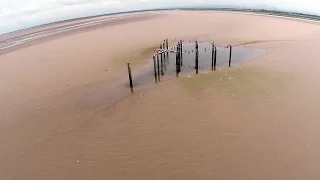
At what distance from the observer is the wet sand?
40.6ft

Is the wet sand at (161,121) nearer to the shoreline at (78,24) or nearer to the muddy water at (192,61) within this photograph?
the muddy water at (192,61)

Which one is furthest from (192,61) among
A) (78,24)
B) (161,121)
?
(78,24)

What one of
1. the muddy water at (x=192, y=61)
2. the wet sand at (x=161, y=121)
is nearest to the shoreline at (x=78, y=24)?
the wet sand at (x=161, y=121)

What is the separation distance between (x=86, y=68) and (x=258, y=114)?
14.2 metres

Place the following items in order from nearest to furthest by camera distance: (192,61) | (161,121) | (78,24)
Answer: (161,121), (192,61), (78,24)

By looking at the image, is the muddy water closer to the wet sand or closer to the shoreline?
the wet sand

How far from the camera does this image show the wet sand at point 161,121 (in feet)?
40.6

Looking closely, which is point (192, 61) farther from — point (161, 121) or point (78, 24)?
point (78, 24)

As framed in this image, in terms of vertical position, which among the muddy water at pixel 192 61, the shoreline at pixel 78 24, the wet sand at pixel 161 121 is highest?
the shoreline at pixel 78 24

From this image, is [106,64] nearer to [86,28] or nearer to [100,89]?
[100,89]

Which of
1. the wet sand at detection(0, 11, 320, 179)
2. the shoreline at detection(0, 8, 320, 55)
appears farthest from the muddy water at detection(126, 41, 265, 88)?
the shoreline at detection(0, 8, 320, 55)

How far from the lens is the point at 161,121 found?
1554 cm

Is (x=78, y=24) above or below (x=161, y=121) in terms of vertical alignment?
above

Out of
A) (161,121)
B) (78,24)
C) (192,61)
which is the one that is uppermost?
(78,24)
